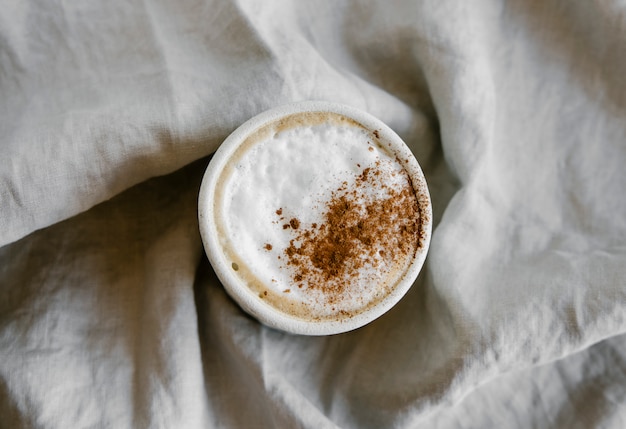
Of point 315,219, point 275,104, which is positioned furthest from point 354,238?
point 275,104

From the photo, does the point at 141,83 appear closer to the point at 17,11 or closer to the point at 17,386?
the point at 17,11

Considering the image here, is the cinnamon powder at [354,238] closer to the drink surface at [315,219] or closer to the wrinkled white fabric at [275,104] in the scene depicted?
the drink surface at [315,219]

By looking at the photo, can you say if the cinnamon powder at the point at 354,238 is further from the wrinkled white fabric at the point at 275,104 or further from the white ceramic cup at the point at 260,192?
the wrinkled white fabric at the point at 275,104

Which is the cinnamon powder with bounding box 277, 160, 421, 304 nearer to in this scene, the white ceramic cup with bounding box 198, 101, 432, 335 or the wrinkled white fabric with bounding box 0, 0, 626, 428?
the white ceramic cup with bounding box 198, 101, 432, 335

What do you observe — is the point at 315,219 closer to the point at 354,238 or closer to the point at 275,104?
the point at 354,238

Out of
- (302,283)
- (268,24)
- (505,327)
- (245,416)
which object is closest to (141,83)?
(268,24)

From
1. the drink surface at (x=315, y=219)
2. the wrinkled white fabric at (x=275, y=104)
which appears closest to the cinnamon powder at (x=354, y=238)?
the drink surface at (x=315, y=219)

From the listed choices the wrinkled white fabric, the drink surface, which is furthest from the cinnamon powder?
the wrinkled white fabric
